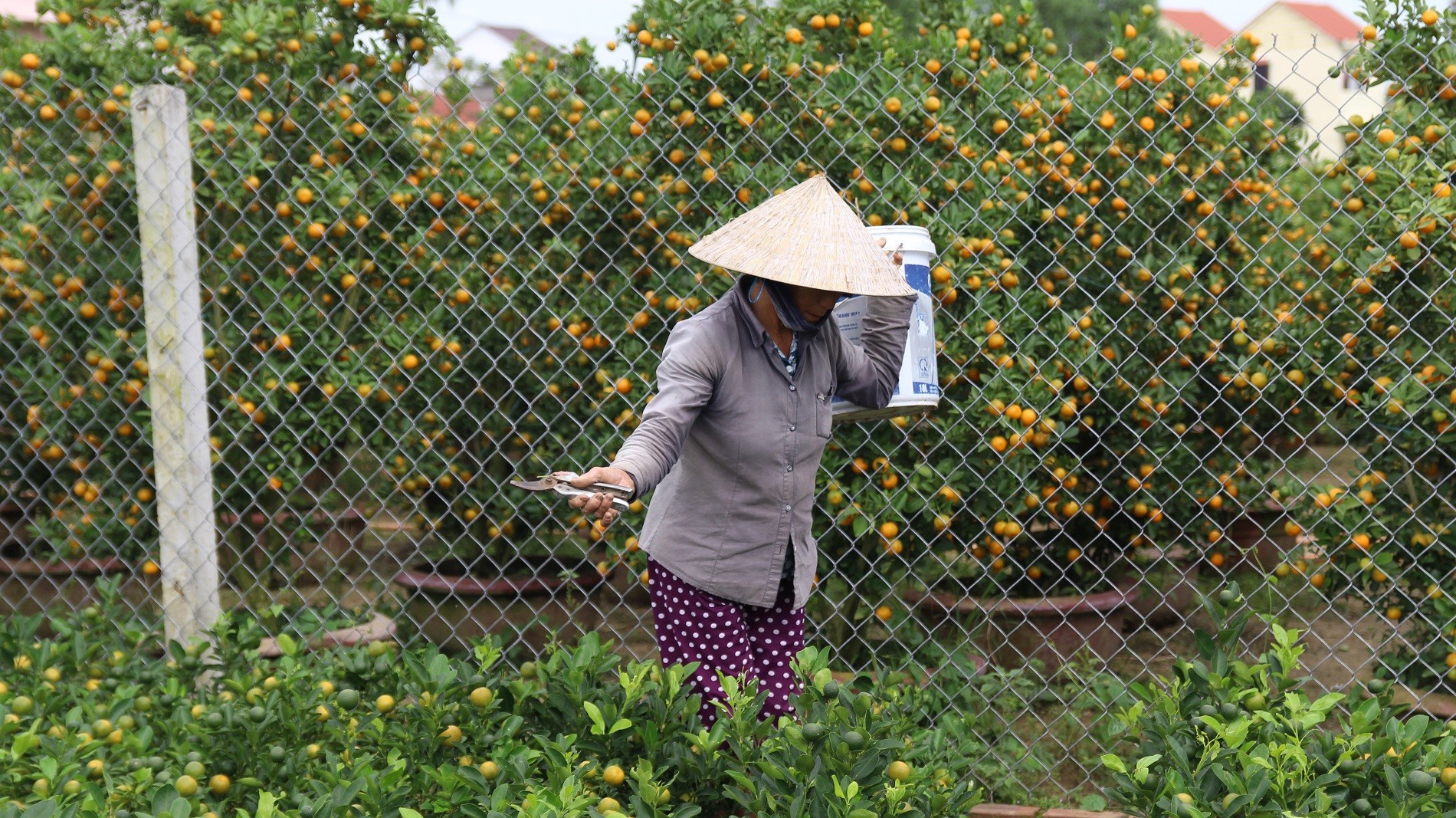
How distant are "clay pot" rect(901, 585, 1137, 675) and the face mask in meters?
1.56

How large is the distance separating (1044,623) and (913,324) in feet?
5.70

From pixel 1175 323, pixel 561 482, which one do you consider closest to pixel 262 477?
pixel 561 482

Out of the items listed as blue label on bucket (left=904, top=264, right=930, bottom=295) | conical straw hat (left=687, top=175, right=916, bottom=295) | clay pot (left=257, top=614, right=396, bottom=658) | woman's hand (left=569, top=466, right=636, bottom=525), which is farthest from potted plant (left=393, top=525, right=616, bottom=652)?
woman's hand (left=569, top=466, right=636, bottom=525)

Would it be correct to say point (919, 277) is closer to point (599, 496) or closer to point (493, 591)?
point (599, 496)

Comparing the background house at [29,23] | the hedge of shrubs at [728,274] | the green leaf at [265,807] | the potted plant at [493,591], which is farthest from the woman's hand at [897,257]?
the background house at [29,23]

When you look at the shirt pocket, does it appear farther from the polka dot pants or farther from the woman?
the polka dot pants

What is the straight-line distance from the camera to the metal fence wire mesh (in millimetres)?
3236

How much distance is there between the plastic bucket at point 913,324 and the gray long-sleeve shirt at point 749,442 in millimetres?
53

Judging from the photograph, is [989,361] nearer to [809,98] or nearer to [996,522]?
[996,522]

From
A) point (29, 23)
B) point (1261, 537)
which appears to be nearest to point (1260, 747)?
point (1261, 537)

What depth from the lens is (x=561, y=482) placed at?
194 cm

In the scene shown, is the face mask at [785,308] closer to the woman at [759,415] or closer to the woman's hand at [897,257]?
the woman at [759,415]

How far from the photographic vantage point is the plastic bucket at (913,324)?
2.71 metres

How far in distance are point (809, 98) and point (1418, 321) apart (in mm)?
1755
